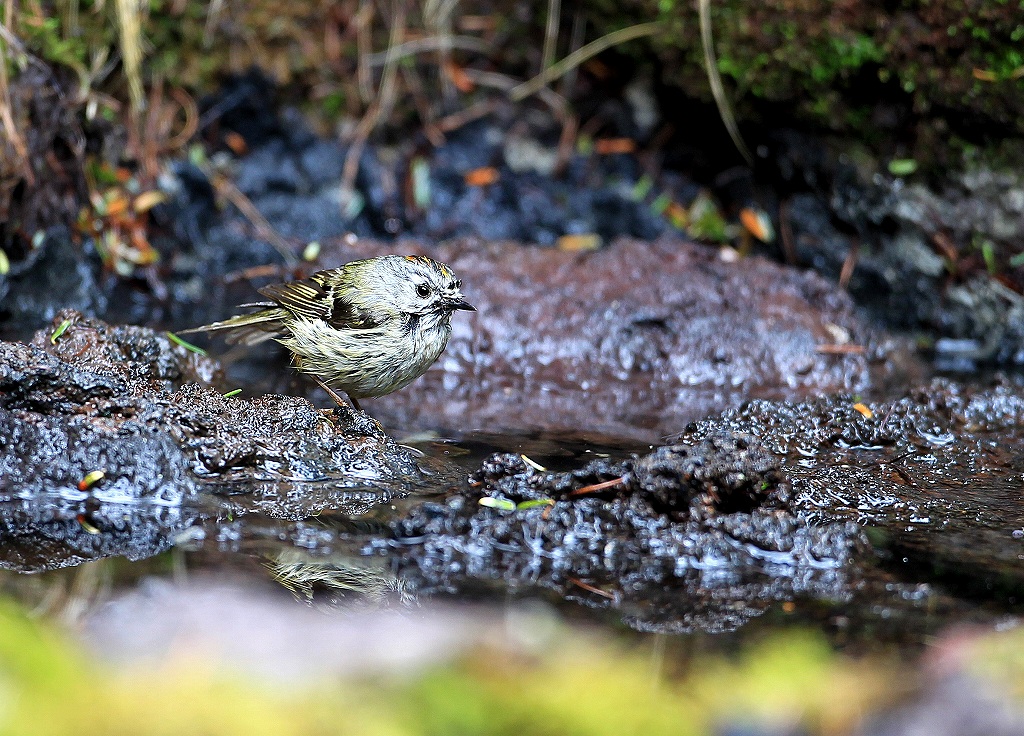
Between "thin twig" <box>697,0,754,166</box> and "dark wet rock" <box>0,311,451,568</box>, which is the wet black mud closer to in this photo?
"dark wet rock" <box>0,311,451,568</box>

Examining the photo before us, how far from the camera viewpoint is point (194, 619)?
3033mm

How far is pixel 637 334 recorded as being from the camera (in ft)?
22.6

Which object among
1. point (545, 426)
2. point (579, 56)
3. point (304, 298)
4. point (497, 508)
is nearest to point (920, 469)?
point (545, 426)

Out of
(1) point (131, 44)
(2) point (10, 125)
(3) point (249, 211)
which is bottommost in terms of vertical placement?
(3) point (249, 211)

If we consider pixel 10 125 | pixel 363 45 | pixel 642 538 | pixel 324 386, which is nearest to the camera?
pixel 642 538

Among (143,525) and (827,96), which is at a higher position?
(827,96)

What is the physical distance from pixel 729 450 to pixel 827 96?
14.2 ft

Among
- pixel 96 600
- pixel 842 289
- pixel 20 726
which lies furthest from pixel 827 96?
pixel 20 726

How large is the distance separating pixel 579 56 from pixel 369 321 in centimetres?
358

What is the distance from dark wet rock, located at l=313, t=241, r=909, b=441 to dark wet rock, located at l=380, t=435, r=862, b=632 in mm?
2023

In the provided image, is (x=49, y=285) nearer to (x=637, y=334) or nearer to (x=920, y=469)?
(x=637, y=334)

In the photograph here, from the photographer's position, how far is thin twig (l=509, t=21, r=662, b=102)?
7.92 meters

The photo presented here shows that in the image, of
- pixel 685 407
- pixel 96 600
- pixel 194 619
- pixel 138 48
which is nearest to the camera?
pixel 194 619

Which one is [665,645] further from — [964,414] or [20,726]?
[964,414]
